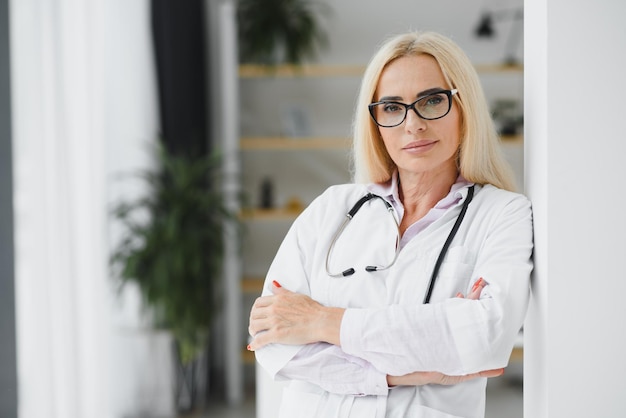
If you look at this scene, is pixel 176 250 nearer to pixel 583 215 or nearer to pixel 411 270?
pixel 411 270

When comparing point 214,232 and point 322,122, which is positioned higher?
point 322,122

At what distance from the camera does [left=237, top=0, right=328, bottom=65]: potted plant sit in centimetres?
399

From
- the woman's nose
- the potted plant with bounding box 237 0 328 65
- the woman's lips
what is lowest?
the woman's lips

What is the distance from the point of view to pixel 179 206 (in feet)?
11.0

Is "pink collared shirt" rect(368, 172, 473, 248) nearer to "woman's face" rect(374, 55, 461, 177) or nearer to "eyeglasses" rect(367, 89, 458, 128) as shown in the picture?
"woman's face" rect(374, 55, 461, 177)

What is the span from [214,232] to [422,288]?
223 cm

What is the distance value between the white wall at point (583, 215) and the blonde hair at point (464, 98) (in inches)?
9.3

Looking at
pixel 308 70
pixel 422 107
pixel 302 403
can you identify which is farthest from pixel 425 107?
pixel 308 70

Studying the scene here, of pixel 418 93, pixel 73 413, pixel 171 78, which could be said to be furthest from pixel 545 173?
pixel 171 78

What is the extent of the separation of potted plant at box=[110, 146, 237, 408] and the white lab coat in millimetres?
1778

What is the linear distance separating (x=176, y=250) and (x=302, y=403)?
196cm

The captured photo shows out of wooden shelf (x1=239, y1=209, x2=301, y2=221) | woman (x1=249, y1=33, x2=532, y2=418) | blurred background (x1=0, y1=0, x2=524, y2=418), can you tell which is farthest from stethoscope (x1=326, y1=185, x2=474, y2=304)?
wooden shelf (x1=239, y1=209, x2=301, y2=221)

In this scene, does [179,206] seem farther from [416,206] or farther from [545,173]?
[545,173]

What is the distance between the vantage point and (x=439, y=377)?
1326 millimetres
